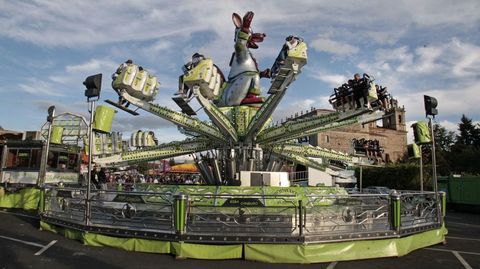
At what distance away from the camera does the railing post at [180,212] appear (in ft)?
29.6

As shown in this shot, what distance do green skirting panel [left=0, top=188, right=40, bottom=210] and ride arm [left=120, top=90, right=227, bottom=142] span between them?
6.88 meters

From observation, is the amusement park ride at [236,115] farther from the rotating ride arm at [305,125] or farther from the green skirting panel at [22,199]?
the green skirting panel at [22,199]

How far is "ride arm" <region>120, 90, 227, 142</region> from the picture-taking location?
53.1ft

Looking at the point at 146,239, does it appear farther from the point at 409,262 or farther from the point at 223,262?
the point at 409,262

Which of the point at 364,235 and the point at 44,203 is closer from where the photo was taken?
the point at 364,235

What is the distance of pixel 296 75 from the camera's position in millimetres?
14055

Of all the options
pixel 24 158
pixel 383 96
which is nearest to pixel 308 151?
pixel 383 96

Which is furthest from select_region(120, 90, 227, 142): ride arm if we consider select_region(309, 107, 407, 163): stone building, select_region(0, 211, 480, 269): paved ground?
select_region(309, 107, 407, 163): stone building

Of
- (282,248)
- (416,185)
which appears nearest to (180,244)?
(282,248)

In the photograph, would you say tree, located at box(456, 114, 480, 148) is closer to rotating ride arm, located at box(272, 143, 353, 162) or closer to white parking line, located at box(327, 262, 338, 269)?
rotating ride arm, located at box(272, 143, 353, 162)

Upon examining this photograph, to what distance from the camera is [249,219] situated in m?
9.73

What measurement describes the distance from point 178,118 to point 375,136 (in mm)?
84904

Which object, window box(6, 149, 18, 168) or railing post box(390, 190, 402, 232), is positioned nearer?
railing post box(390, 190, 402, 232)

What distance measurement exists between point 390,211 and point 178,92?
367 inches
